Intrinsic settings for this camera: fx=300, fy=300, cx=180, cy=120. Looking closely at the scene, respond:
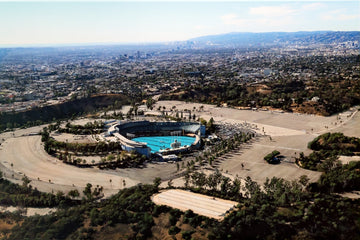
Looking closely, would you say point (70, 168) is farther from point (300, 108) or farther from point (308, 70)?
point (308, 70)

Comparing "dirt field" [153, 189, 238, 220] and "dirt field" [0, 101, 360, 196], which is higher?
"dirt field" [153, 189, 238, 220]

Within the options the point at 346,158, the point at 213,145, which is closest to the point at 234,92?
the point at 213,145

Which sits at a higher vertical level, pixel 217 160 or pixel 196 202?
pixel 196 202

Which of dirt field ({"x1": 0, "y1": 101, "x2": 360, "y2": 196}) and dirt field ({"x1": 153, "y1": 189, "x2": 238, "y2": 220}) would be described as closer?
dirt field ({"x1": 153, "y1": 189, "x2": 238, "y2": 220})

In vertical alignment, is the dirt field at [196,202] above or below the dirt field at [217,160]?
above

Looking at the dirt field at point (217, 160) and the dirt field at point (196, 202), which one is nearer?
the dirt field at point (196, 202)
